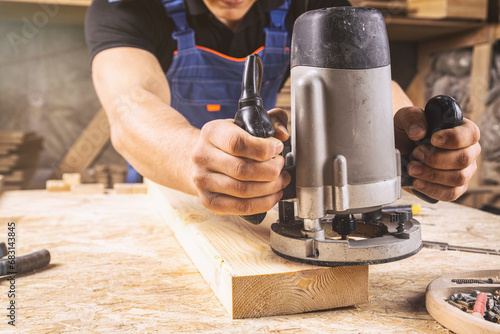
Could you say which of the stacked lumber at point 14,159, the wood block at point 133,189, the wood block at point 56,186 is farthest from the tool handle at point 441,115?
the stacked lumber at point 14,159

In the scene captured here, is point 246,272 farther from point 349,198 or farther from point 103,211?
point 103,211

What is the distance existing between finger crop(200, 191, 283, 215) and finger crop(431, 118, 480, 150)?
0.34 meters

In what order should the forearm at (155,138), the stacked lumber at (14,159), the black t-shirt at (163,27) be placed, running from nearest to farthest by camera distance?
the forearm at (155,138)
the black t-shirt at (163,27)
the stacked lumber at (14,159)

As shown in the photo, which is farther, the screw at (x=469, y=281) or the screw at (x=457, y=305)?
the screw at (x=469, y=281)

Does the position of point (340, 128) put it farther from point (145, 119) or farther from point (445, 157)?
point (145, 119)

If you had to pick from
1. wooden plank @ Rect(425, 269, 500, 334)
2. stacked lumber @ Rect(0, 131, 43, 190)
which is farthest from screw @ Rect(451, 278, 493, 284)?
stacked lumber @ Rect(0, 131, 43, 190)

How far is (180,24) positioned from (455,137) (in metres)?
1.09

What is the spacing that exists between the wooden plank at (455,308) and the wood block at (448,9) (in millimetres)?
2616

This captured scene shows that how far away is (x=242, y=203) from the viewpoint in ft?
2.58

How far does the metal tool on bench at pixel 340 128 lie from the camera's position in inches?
28.6

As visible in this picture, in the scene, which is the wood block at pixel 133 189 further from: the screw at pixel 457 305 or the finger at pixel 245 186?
the screw at pixel 457 305

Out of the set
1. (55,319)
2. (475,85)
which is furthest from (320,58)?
(475,85)

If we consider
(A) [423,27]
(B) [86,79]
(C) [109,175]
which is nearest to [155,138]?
(C) [109,175]

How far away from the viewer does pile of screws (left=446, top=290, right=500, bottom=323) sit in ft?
2.22
